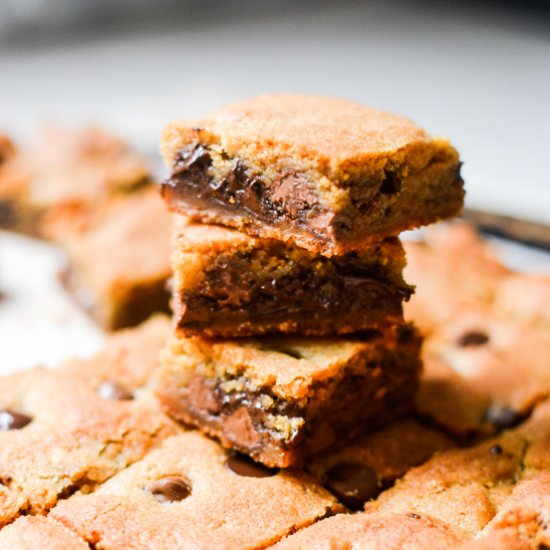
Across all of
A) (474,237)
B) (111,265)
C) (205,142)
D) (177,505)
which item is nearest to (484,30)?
(474,237)

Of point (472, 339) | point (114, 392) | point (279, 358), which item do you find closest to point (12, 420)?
point (114, 392)

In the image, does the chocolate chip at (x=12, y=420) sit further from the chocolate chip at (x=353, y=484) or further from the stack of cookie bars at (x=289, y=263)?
the chocolate chip at (x=353, y=484)

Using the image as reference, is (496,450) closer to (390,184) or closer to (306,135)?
(390,184)

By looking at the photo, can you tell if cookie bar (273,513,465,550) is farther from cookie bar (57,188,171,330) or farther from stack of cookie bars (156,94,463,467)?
cookie bar (57,188,171,330)

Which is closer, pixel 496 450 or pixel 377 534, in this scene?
pixel 377 534

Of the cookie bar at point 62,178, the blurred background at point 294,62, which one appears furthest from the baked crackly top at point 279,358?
the blurred background at point 294,62

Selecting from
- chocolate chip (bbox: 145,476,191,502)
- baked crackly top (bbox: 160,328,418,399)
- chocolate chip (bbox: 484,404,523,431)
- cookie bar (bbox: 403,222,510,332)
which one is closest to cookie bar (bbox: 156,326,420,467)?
baked crackly top (bbox: 160,328,418,399)

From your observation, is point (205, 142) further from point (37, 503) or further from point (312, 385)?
point (37, 503)
